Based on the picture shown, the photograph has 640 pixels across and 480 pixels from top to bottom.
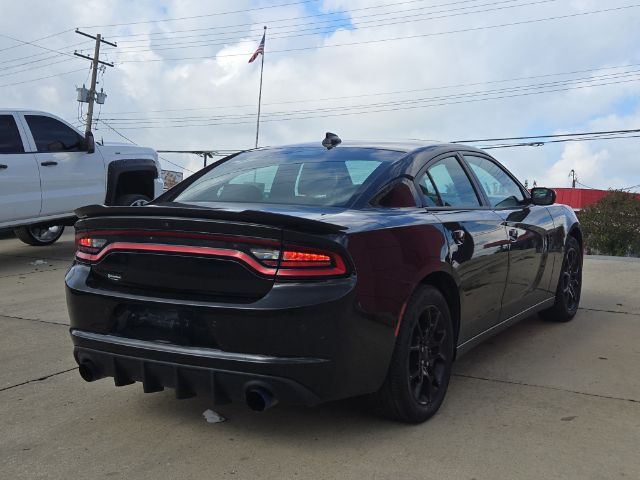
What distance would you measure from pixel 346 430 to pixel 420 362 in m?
0.53

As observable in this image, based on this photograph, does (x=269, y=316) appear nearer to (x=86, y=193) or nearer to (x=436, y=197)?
(x=436, y=197)

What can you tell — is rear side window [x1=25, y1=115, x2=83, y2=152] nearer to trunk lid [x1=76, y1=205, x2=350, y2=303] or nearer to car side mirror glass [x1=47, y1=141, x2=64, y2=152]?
car side mirror glass [x1=47, y1=141, x2=64, y2=152]

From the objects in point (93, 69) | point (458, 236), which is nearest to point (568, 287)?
point (458, 236)

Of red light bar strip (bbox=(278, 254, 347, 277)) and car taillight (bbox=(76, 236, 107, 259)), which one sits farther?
car taillight (bbox=(76, 236, 107, 259))

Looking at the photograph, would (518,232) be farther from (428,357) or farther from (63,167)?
(63,167)

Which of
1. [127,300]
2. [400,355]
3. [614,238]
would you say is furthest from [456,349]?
[614,238]

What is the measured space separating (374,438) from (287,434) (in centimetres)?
45

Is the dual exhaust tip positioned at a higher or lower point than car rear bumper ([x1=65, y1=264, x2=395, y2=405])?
lower

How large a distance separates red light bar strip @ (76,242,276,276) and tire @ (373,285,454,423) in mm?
802

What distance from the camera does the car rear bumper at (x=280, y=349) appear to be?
2.87 m

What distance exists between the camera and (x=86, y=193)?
9219mm

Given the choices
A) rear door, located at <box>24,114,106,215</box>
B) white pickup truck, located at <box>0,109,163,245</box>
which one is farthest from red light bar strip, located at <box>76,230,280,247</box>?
rear door, located at <box>24,114,106,215</box>

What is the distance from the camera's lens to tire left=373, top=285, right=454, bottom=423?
127 inches

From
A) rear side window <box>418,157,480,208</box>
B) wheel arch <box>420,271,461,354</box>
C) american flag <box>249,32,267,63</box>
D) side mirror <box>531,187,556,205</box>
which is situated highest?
american flag <box>249,32,267,63</box>
